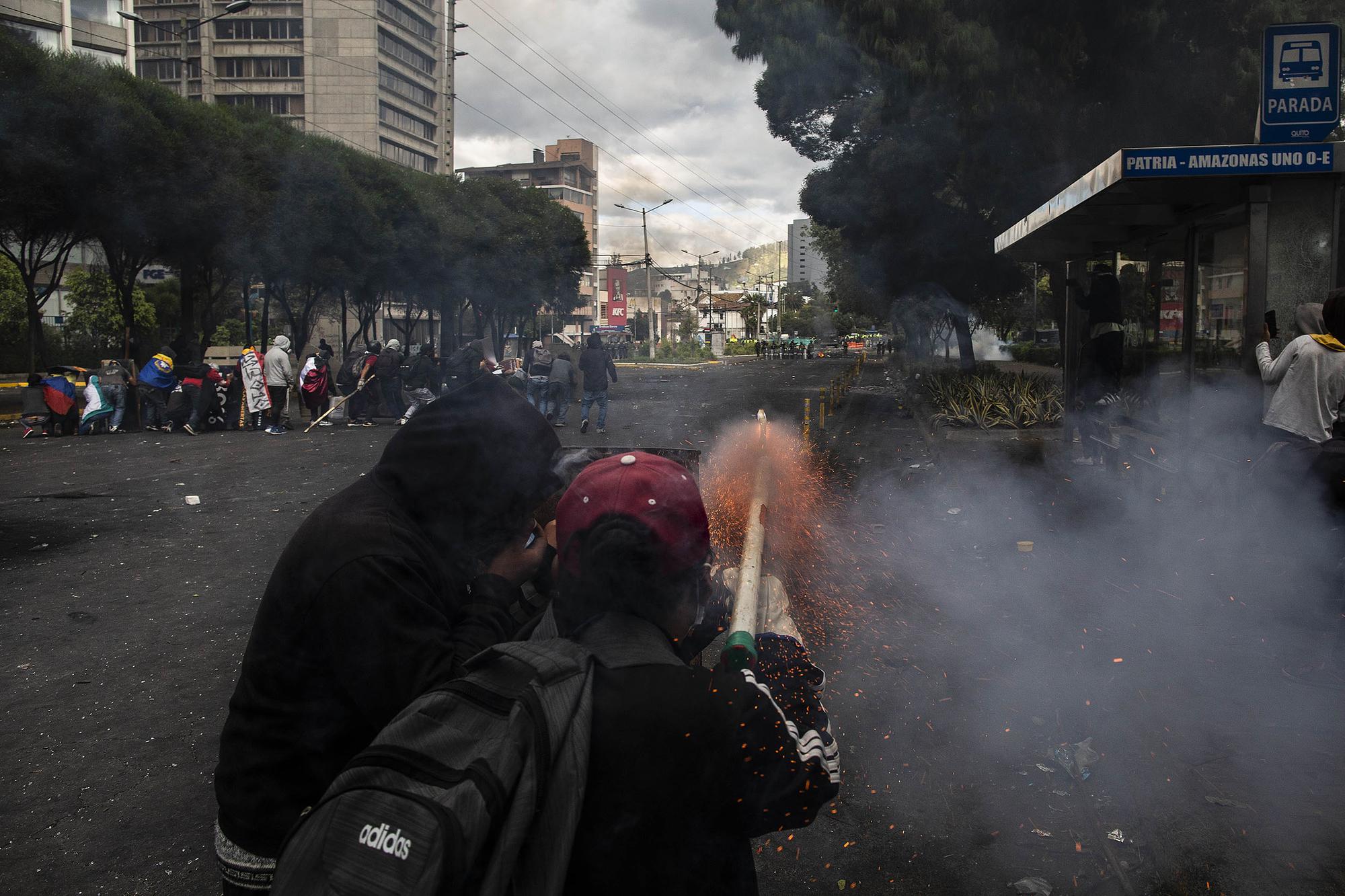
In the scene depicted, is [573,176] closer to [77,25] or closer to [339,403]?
[77,25]

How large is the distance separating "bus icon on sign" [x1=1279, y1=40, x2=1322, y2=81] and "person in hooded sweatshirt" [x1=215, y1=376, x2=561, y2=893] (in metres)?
6.75

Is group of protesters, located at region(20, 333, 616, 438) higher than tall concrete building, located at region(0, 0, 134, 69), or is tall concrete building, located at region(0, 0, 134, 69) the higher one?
tall concrete building, located at region(0, 0, 134, 69)

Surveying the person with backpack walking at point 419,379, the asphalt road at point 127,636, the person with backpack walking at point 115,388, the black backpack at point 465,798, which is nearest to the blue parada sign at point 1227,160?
the black backpack at point 465,798

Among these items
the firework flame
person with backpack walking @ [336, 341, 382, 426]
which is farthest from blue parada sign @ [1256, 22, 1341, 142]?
person with backpack walking @ [336, 341, 382, 426]

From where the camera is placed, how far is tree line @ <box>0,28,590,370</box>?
17.2 m

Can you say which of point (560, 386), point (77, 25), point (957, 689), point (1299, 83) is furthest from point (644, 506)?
point (77, 25)

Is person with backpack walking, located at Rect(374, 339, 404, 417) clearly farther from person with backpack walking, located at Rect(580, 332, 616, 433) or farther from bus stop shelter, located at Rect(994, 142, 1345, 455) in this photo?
bus stop shelter, located at Rect(994, 142, 1345, 455)

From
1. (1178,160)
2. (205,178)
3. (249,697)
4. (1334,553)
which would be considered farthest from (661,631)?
(205,178)

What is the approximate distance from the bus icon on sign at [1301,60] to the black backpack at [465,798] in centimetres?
724

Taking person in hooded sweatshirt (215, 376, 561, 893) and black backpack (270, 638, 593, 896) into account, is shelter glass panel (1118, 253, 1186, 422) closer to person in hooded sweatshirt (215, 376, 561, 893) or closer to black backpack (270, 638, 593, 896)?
person in hooded sweatshirt (215, 376, 561, 893)

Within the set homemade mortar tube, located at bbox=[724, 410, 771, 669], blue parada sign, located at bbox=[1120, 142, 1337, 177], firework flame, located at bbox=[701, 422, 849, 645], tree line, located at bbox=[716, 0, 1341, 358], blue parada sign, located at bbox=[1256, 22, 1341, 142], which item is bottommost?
firework flame, located at bbox=[701, 422, 849, 645]

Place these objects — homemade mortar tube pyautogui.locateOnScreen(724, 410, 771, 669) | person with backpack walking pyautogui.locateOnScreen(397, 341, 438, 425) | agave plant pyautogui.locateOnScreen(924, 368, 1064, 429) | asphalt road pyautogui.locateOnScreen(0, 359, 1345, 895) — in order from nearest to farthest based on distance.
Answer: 1. homemade mortar tube pyautogui.locateOnScreen(724, 410, 771, 669)
2. asphalt road pyautogui.locateOnScreen(0, 359, 1345, 895)
3. agave plant pyautogui.locateOnScreen(924, 368, 1064, 429)
4. person with backpack walking pyautogui.locateOnScreen(397, 341, 438, 425)

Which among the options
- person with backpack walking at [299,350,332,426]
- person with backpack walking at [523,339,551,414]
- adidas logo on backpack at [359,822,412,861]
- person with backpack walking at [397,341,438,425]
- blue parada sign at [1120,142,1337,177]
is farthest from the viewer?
person with backpack walking at [299,350,332,426]

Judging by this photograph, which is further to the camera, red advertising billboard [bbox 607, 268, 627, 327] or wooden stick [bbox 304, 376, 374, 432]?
red advertising billboard [bbox 607, 268, 627, 327]
